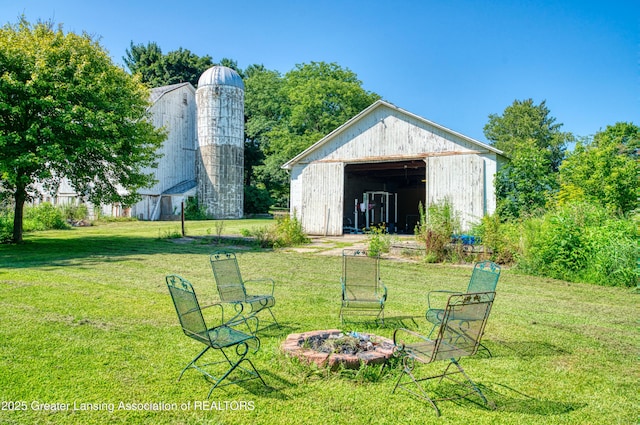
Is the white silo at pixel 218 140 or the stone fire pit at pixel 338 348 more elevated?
the white silo at pixel 218 140

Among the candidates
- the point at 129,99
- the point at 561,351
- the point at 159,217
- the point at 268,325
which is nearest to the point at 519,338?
the point at 561,351

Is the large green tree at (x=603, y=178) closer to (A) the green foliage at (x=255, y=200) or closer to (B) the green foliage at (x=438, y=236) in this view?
(B) the green foliage at (x=438, y=236)

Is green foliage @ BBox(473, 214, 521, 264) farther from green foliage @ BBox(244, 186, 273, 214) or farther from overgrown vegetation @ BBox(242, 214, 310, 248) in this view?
green foliage @ BBox(244, 186, 273, 214)

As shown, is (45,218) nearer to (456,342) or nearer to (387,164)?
(387,164)

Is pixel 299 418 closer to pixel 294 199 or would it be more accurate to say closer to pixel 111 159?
pixel 111 159

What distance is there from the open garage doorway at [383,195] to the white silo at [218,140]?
12.8 m

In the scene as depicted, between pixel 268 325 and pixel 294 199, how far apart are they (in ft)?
48.1

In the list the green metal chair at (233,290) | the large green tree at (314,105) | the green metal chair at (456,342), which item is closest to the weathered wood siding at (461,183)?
the green metal chair at (233,290)

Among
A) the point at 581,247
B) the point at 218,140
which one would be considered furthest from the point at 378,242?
the point at 218,140

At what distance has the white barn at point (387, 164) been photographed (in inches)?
625

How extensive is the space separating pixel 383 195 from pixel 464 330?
77.9 ft

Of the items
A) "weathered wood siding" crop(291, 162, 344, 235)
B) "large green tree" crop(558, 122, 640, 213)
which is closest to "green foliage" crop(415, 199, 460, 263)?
"weathered wood siding" crop(291, 162, 344, 235)

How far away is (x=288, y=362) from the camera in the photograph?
4.32 metres

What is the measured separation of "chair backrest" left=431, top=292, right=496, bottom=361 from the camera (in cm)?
363
